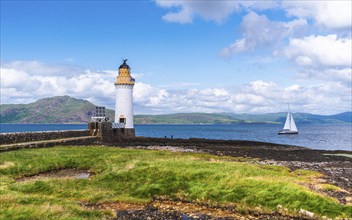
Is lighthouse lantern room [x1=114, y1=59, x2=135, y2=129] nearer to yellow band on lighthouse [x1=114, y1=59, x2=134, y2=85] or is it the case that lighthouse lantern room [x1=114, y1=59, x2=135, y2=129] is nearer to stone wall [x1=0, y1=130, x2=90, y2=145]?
yellow band on lighthouse [x1=114, y1=59, x2=134, y2=85]

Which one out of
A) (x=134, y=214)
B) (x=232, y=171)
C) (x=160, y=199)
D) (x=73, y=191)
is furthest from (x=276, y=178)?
(x=73, y=191)

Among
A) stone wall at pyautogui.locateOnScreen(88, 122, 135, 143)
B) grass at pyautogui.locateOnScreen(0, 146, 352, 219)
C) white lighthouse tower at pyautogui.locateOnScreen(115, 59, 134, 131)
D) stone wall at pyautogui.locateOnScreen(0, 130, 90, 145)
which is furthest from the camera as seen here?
white lighthouse tower at pyautogui.locateOnScreen(115, 59, 134, 131)

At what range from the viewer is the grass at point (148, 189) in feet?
67.9

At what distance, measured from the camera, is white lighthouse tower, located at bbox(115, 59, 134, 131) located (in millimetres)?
80375

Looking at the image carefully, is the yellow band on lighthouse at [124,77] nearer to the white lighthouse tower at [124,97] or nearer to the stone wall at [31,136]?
the white lighthouse tower at [124,97]

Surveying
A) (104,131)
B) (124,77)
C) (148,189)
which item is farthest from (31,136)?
(148,189)

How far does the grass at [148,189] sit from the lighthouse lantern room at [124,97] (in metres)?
45.6

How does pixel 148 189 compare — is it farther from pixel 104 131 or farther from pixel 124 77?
pixel 124 77

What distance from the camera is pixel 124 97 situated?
8044 cm

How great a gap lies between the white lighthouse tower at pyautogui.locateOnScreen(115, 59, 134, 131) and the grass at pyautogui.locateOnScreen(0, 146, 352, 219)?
150ft

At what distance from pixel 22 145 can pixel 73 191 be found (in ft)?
81.5

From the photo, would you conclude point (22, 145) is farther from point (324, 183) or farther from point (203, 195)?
point (324, 183)

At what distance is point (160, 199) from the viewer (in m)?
25.2

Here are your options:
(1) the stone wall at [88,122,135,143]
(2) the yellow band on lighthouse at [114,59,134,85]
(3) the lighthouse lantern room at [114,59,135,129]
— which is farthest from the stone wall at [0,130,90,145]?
(2) the yellow band on lighthouse at [114,59,134,85]
